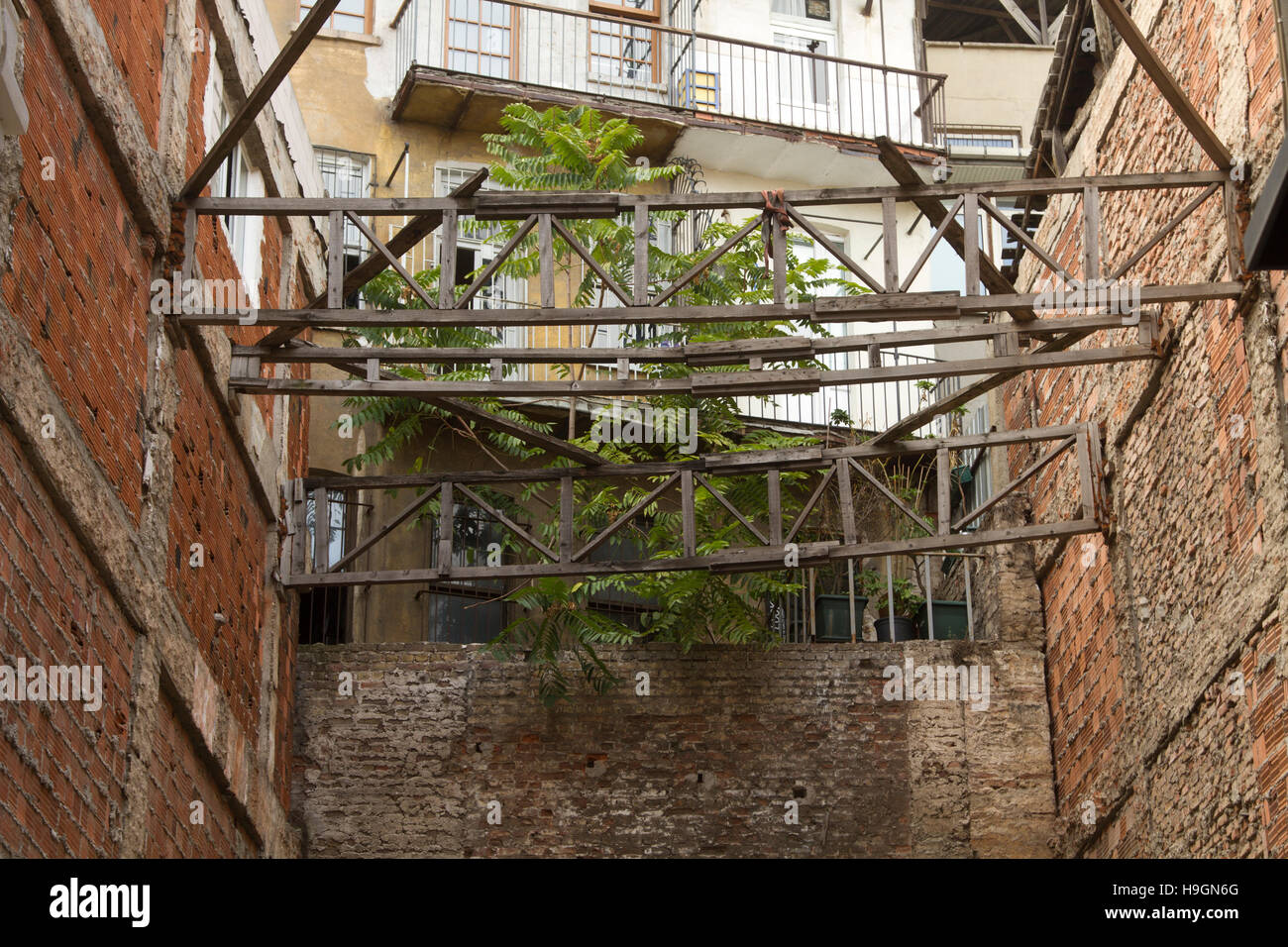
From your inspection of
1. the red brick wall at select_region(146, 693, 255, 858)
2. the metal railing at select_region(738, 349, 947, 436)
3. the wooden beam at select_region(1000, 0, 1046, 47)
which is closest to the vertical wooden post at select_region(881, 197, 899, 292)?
the red brick wall at select_region(146, 693, 255, 858)

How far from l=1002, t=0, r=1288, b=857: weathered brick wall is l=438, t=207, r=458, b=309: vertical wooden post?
15.7 ft

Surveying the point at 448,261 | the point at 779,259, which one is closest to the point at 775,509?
the point at 779,259

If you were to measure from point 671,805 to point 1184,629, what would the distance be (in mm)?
4914

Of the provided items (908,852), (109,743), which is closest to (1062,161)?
(908,852)

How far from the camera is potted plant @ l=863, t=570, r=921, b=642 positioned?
16.6 meters

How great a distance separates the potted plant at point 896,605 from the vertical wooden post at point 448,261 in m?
6.78

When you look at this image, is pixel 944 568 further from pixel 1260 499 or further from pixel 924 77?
pixel 1260 499

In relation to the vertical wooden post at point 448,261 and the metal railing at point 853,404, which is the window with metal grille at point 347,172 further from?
the vertical wooden post at point 448,261

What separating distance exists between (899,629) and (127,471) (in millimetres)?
8667

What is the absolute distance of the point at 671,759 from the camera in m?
14.9

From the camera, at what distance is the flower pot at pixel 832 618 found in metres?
17.0

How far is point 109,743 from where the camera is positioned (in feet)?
30.9

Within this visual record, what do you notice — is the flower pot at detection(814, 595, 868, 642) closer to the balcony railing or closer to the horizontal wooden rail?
the balcony railing

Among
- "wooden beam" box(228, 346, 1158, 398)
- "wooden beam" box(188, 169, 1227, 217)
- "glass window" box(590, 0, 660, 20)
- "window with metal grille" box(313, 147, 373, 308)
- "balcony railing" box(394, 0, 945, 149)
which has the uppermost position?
"glass window" box(590, 0, 660, 20)
